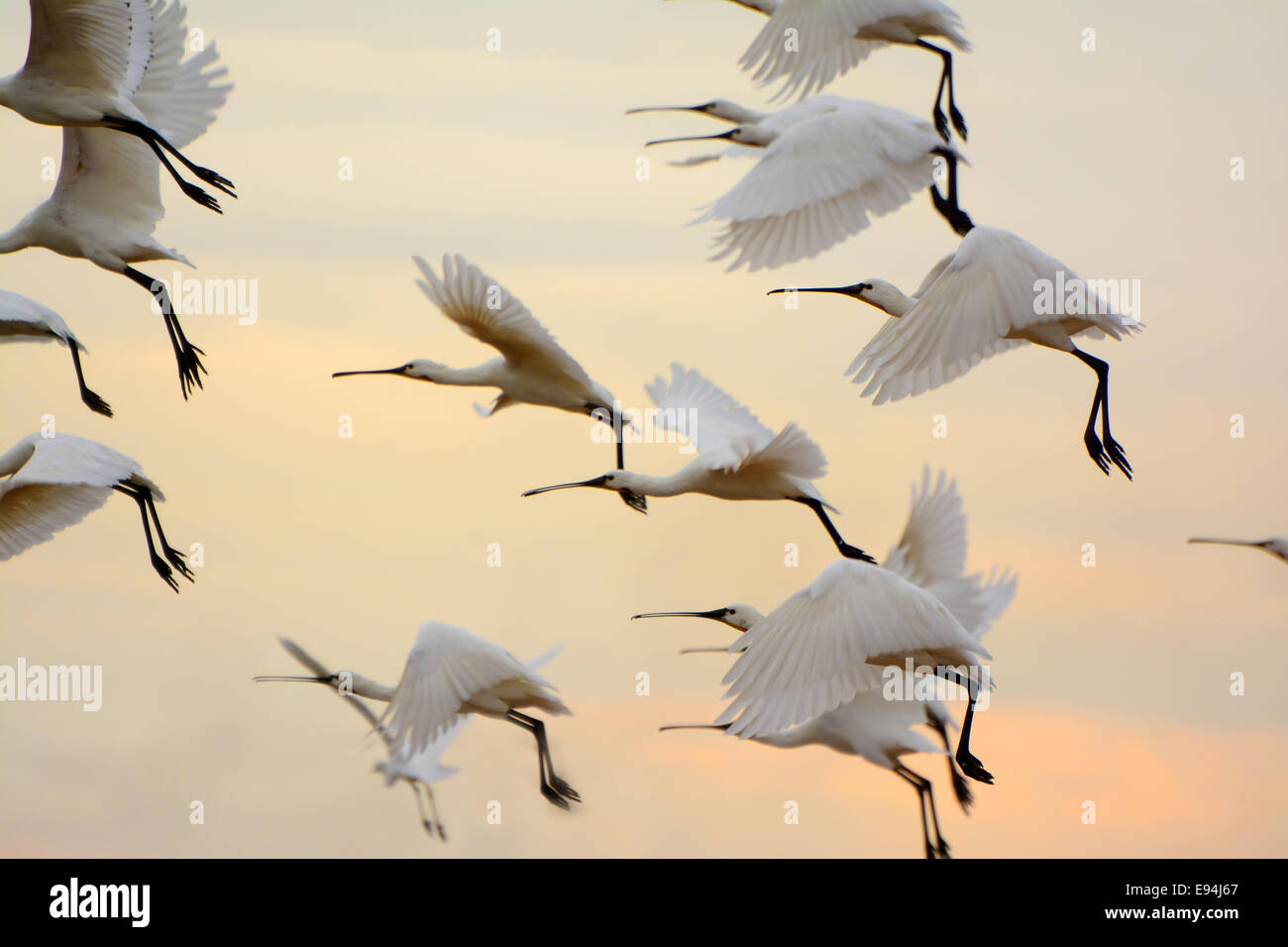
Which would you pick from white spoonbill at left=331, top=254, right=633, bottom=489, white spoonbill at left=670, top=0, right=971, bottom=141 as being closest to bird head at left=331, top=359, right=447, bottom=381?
white spoonbill at left=331, top=254, right=633, bottom=489

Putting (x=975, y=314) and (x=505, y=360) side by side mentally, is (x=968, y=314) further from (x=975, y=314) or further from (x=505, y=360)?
(x=505, y=360)

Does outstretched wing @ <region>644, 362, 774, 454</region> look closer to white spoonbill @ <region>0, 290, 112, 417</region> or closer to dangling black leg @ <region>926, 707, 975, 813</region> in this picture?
dangling black leg @ <region>926, 707, 975, 813</region>

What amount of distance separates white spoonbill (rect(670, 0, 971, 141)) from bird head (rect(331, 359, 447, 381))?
4.03 metres

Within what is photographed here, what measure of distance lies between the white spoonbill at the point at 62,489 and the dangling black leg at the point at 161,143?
9.18ft

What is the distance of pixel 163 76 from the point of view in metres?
19.5

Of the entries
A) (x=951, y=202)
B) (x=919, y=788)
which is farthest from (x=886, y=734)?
(x=951, y=202)

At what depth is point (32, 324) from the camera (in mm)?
18344

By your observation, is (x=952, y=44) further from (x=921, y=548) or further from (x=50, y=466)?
(x=50, y=466)

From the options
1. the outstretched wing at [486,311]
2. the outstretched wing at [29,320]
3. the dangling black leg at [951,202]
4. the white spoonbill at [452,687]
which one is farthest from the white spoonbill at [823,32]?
the outstretched wing at [29,320]

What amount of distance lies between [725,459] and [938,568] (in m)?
2.60

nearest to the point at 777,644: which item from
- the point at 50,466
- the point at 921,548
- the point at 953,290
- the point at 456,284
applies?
the point at 953,290

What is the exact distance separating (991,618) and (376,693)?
19.4ft

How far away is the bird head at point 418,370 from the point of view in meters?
19.2

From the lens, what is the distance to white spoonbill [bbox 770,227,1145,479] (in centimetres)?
1400
